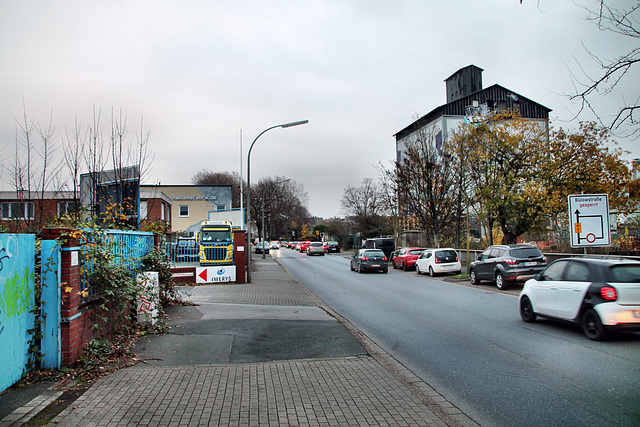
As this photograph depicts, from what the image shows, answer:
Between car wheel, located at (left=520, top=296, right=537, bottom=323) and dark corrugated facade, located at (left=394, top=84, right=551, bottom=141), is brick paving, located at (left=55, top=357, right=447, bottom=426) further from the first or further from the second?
dark corrugated facade, located at (left=394, top=84, right=551, bottom=141)

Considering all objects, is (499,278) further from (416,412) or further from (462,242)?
(462,242)

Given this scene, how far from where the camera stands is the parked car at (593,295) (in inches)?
290

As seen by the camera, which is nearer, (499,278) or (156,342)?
(156,342)

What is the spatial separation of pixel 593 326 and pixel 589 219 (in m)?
7.81

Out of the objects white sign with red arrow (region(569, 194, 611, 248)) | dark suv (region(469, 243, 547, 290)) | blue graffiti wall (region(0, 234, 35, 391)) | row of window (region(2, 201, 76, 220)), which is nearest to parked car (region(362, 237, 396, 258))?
dark suv (region(469, 243, 547, 290))

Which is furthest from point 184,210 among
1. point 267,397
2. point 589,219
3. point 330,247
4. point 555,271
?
point 267,397

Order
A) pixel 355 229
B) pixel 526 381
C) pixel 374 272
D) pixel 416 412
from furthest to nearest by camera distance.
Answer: pixel 355 229, pixel 374 272, pixel 526 381, pixel 416 412

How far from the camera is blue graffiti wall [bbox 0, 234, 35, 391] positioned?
4684mm

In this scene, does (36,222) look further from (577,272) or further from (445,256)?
(445,256)

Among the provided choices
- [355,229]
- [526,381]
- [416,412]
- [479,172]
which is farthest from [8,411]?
[355,229]

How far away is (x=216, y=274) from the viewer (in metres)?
18.5

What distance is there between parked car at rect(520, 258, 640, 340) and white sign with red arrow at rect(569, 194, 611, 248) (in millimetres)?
5950

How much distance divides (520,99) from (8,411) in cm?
6410

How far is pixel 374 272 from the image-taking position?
28609mm
